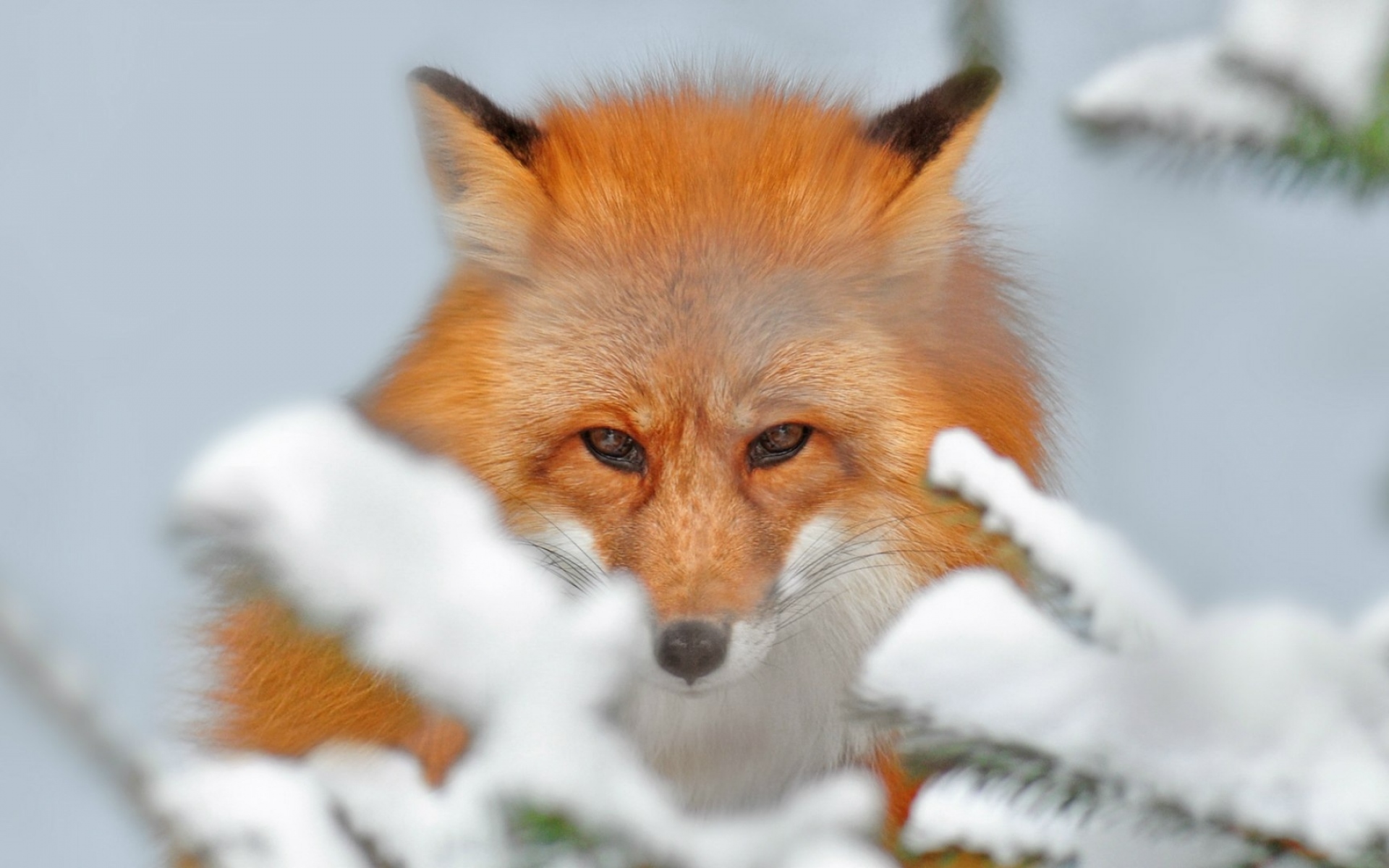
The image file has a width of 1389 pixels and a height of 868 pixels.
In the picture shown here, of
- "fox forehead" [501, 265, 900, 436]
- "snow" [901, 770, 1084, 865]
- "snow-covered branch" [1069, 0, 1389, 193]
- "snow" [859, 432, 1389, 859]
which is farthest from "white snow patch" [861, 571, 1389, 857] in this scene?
"fox forehead" [501, 265, 900, 436]

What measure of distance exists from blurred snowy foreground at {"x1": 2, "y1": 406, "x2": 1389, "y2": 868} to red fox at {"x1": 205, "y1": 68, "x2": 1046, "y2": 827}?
604mm

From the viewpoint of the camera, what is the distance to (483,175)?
1.58 metres

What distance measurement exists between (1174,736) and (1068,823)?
0.49 feet

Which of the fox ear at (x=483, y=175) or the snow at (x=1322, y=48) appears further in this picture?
the fox ear at (x=483, y=175)

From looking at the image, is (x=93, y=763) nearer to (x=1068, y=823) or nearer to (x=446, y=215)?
(x=1068, y=823)

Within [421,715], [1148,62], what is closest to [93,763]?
[1148,62]

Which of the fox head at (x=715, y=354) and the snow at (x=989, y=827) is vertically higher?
the snow at (x=989, y=827)

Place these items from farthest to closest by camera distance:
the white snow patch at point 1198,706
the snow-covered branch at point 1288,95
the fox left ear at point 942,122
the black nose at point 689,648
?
the fox left ear at point 942,122
the black nose at point 689,648
the snow-covered branch at point 1288,95
the white snow patch at point 1198,706

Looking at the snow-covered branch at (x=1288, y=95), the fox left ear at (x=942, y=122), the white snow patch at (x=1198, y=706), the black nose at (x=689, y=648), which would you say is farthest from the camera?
the fox left ear at (x=942, y=122)

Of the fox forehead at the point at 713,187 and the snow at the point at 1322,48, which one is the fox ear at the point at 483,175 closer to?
the fox forehead at the point at 713,187

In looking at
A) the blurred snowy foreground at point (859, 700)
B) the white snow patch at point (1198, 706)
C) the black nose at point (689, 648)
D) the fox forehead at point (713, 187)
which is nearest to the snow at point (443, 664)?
the blurred snowy foreground at point (859, 700)

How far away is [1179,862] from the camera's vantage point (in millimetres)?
674

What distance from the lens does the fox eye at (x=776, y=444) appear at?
4.89ft

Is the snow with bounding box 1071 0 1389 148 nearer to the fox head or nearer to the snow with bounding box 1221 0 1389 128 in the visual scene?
the snow with bounding box 1221 0 1389 128
